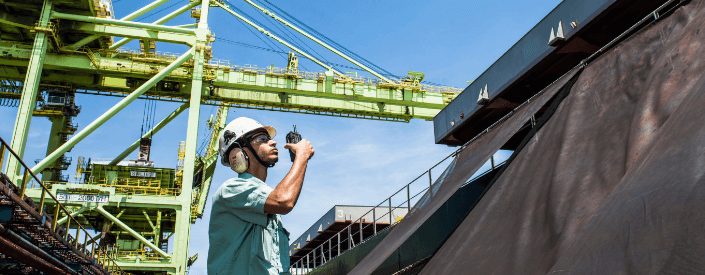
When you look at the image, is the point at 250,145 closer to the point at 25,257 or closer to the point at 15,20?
the point at 25,257

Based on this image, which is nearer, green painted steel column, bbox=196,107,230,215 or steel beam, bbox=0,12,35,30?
steel beam, bbox=0,12,35,30

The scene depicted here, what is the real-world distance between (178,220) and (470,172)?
22.0m

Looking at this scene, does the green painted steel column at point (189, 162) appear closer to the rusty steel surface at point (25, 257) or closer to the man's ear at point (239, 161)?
the rusty steel surface at point (25, 257)

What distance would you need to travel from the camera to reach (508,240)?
13.3 ft

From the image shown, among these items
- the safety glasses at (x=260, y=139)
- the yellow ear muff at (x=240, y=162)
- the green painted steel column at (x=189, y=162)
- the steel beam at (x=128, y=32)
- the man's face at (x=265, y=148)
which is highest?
the steel beam at (x=128, y=32)

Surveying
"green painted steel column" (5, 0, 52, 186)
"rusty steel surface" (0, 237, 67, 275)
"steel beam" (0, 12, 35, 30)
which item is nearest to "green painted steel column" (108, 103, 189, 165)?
"green painted steel column" (5, 0, 52, 186)

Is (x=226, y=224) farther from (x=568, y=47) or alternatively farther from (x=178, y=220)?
(x=178, y=220)

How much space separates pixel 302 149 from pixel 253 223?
61cm

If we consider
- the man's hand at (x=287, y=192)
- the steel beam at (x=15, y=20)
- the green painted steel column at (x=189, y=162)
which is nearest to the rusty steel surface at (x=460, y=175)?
the man's hand at (x=287, y=192)

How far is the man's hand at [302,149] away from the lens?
3.61 metres

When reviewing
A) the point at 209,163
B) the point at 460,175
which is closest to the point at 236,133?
the point at 460,175

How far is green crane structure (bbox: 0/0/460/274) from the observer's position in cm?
2500

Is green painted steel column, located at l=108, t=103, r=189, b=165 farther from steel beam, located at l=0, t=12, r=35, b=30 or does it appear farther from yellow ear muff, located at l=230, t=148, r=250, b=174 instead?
yellow ear muff, located at l=230, t=148, r=250, b=174

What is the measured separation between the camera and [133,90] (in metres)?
28.1
